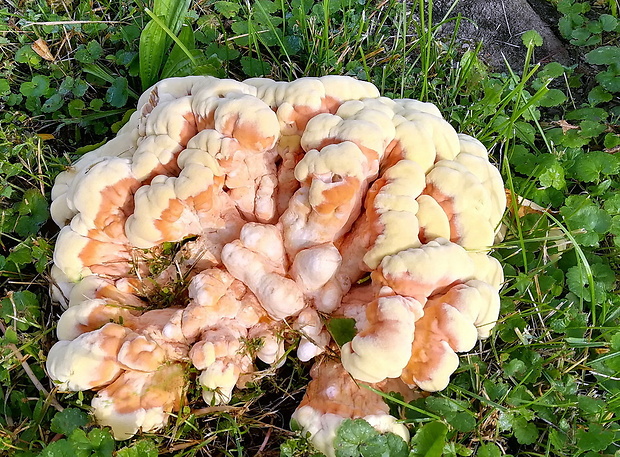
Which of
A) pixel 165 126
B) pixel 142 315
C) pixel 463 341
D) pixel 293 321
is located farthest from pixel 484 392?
pixel 165 126

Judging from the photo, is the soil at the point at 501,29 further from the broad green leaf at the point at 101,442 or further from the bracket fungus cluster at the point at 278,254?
the broad green leaf at the point at 101,442

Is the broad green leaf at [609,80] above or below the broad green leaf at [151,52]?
below

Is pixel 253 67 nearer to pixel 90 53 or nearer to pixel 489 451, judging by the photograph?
pixel 90 53

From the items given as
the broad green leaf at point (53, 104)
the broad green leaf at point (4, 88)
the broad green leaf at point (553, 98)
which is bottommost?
the broad green leaf at point (553, 98)

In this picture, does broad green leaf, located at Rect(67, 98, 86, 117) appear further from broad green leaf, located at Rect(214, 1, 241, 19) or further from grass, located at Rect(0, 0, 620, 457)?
broad green leaf, located at Rect(214, 1, 241, 19)

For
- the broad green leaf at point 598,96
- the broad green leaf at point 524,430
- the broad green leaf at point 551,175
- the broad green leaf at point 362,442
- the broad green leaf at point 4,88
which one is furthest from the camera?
the broad green leaf at point 598,96

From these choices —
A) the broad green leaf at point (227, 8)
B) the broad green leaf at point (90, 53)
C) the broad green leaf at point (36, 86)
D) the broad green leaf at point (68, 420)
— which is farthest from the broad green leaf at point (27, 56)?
the broad green leaf at point (68, 420)

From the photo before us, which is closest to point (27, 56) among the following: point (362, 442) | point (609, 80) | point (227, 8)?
point (227, 8)

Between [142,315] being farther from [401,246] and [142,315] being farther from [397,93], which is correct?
[397,93]
